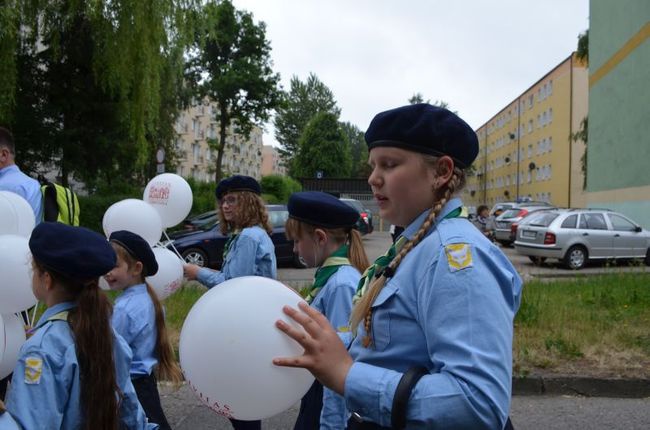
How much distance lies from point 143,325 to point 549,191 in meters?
56.4

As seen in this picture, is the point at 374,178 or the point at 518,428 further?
the point at 518,428

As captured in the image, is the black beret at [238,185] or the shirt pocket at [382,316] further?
the black beret at [238,185]

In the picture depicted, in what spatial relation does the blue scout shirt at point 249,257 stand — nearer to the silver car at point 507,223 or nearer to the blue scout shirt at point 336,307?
the blue scout shirt at point 336,307

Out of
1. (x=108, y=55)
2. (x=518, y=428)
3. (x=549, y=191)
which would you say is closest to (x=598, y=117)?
(x=108, y=55)

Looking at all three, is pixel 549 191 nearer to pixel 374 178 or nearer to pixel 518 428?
pixel 518 428

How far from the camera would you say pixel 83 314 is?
2.19 meters

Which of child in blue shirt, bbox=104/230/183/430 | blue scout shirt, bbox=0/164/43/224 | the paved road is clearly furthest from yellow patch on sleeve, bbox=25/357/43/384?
the paved road

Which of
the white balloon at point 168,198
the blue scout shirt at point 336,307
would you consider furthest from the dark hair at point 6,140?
the blue scout shirt at point 336,307

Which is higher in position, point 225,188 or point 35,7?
point 35,7

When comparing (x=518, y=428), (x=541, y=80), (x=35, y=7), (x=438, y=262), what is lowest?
(x=518, y=428)

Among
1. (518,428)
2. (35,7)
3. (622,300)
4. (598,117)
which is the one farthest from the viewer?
(598,117)

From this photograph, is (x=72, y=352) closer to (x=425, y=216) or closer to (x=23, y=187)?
(x=425, y=216)

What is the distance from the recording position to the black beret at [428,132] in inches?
56.4

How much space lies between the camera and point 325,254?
9.36ft
